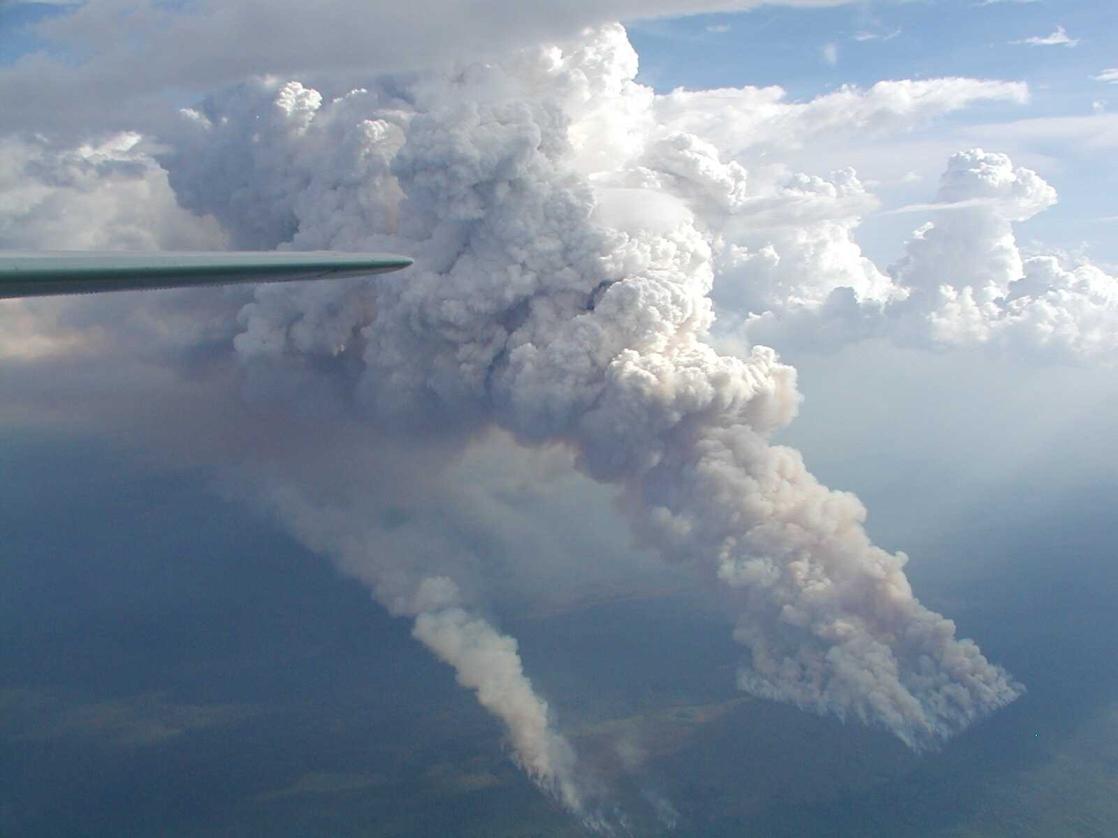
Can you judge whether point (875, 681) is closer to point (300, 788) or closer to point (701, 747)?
point (701, 747)

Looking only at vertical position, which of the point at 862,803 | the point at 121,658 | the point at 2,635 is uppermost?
the point at 2,635

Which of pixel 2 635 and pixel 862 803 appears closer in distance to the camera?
pixel 862 803

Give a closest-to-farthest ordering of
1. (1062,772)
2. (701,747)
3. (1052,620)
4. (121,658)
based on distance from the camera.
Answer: (701,747) → (1062,772) → (121,658) → (1052,620)

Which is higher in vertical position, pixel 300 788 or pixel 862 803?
pixel 300 788

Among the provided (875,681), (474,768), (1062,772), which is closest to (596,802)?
(474,768)

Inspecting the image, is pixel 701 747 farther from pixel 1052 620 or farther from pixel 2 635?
pixel 2 635

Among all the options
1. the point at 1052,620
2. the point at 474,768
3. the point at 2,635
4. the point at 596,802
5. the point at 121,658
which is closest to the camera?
the point at 596,802
